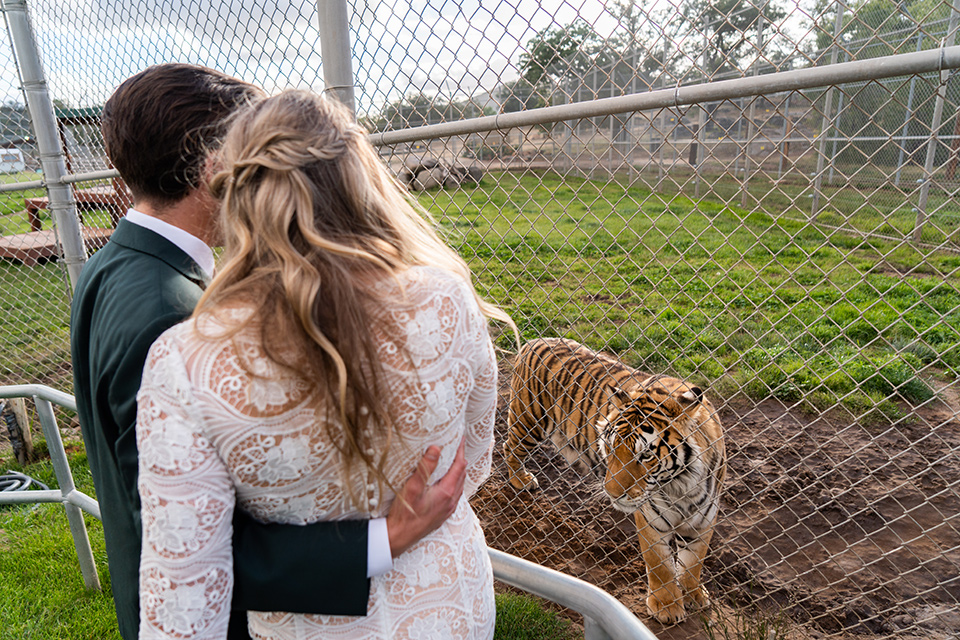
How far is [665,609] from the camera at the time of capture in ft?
9.45

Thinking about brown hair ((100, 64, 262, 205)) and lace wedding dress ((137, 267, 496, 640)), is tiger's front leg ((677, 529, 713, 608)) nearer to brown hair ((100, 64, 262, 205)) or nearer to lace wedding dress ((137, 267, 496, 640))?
lace wedding dress ((137, 267, 496, 640))

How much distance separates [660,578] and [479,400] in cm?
218

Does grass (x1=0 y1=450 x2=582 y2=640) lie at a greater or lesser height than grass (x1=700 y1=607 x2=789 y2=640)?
lesser

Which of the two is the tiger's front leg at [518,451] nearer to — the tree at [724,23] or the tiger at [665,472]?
the tiger at [665,472]

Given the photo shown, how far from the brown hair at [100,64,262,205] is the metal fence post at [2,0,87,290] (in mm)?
1989

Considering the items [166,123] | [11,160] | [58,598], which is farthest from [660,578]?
[11,160]

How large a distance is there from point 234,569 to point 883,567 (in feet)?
10.00

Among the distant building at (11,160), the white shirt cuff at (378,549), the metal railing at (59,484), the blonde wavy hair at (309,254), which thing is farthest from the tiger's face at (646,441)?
the distant building at (11,160)

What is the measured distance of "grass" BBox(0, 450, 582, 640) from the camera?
102 inches

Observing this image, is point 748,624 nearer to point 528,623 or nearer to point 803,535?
point 803,535

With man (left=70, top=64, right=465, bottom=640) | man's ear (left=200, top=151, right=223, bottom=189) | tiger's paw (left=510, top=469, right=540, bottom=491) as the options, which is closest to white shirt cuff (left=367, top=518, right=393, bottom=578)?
man (left=70, top=64, right=465, bottom=640)

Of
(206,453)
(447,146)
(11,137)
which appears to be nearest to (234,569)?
(206,453)

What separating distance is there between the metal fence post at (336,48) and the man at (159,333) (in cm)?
65

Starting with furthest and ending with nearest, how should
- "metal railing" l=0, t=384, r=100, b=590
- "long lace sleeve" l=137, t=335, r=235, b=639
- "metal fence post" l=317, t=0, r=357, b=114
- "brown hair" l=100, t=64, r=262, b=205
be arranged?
"metal railing" l=0, t=384, r=100, b=590
"metal fence post" l=317, t=0, r=357, b=114
"brown hair" l=100, t=64, r=262, b=205
"long lace sleeve" l=137, t=335, r=235, b=639
